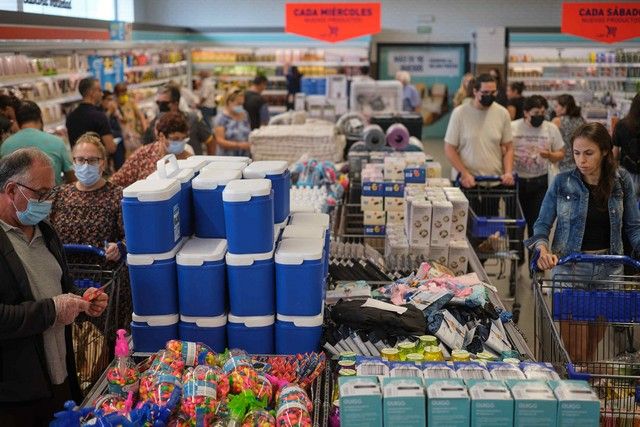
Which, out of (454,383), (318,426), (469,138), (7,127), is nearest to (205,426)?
(318,426)

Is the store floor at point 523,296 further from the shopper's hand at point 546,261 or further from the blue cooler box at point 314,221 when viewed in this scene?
the blue cooler box at point 314,221

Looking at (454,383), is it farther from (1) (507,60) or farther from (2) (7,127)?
(1) (507,60)

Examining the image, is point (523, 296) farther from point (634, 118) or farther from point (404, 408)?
point (404, 408)

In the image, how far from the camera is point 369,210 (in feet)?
18.4

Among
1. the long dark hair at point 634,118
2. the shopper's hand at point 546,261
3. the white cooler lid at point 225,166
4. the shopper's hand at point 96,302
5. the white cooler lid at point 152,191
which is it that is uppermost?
the long dark hair at point 634,118

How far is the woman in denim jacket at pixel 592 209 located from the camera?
4207 millimetres

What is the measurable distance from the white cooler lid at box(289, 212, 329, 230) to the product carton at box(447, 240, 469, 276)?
124 cm

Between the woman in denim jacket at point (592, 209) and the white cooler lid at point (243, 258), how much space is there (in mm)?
1619

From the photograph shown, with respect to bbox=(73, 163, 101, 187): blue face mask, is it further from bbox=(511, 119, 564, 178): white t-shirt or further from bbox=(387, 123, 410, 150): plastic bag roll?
bbox=(511, 119, 564, 178): white t-shirt

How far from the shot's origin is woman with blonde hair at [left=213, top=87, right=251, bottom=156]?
8852 millimetres

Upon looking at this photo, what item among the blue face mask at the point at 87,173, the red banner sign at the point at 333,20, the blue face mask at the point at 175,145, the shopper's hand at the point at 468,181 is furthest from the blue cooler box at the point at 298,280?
the red banner sign at the point at 333,20

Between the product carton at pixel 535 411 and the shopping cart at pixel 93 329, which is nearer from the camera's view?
the product carton at pixel 535 411

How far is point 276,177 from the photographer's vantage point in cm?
377

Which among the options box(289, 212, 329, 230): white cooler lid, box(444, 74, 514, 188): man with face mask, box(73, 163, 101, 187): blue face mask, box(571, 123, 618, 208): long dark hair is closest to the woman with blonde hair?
box(444, 74, 514, 188): man with face mask
